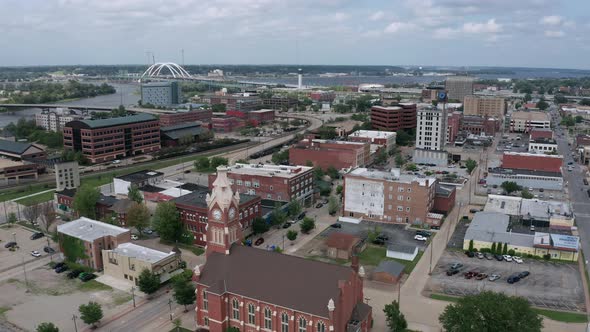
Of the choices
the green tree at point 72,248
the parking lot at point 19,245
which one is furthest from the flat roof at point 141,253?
the parking lot at point 19,245

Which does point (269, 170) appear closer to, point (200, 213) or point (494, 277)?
point (200, 213)

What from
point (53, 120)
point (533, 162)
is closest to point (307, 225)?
point (533, 162)

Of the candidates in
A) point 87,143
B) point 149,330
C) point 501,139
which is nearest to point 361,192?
point 149,330

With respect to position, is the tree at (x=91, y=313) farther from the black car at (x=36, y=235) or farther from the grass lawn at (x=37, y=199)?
the grass lawn at (x=37, y=199)

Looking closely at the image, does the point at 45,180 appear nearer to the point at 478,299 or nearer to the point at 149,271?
the point at 149,271

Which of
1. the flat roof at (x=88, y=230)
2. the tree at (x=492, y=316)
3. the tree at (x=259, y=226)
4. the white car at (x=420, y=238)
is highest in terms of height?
the tree at (x=492, y=316)

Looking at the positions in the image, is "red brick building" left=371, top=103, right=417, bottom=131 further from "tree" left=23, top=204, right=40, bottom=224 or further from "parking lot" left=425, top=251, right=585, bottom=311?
"tree" left=23, top=204, right=40, bottom=224

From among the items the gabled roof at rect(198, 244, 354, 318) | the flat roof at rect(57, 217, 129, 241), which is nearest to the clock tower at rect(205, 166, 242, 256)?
the gabled roof at rect(198, 244, 354, 318)
